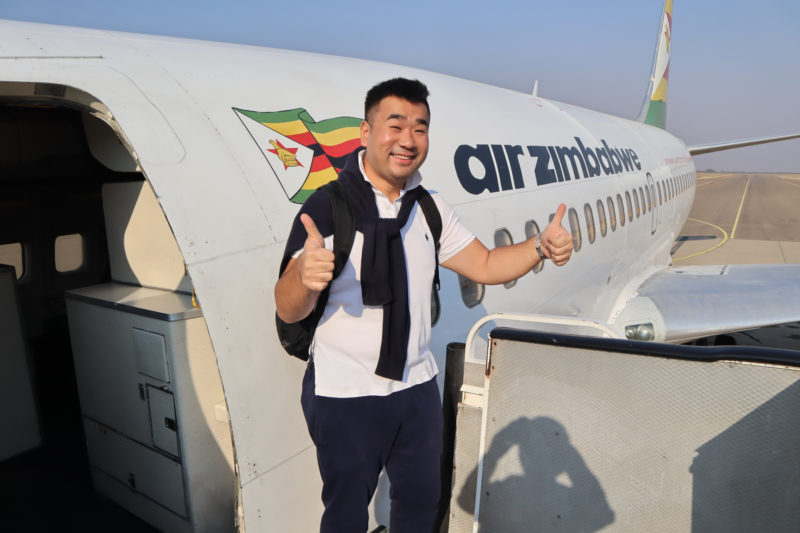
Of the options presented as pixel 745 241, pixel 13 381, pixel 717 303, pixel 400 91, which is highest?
pixel 400 91

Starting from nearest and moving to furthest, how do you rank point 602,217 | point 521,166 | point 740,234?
point 521,166, point 602,217, point 740,234

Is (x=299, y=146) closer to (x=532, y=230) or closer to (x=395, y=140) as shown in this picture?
(x=395, y=140)

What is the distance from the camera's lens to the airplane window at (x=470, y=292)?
401 centimetres

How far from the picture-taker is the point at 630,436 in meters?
2.45

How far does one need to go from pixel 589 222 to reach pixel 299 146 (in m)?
5.03

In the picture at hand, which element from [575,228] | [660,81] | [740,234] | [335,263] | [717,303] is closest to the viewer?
[335,263]

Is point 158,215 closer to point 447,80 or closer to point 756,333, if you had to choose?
point 447,80

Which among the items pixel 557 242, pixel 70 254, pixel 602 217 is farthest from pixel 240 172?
pixel 602 217

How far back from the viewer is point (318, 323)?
7.86 feet

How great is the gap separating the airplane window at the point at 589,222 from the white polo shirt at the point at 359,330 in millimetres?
5044

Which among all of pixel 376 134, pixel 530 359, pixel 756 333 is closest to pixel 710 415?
pixel 530 359

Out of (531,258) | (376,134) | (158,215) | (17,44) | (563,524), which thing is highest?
(17,44)

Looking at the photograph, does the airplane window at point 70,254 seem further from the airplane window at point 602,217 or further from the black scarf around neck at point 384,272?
the airplane window at point 602,217

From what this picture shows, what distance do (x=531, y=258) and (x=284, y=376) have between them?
1319 mm
